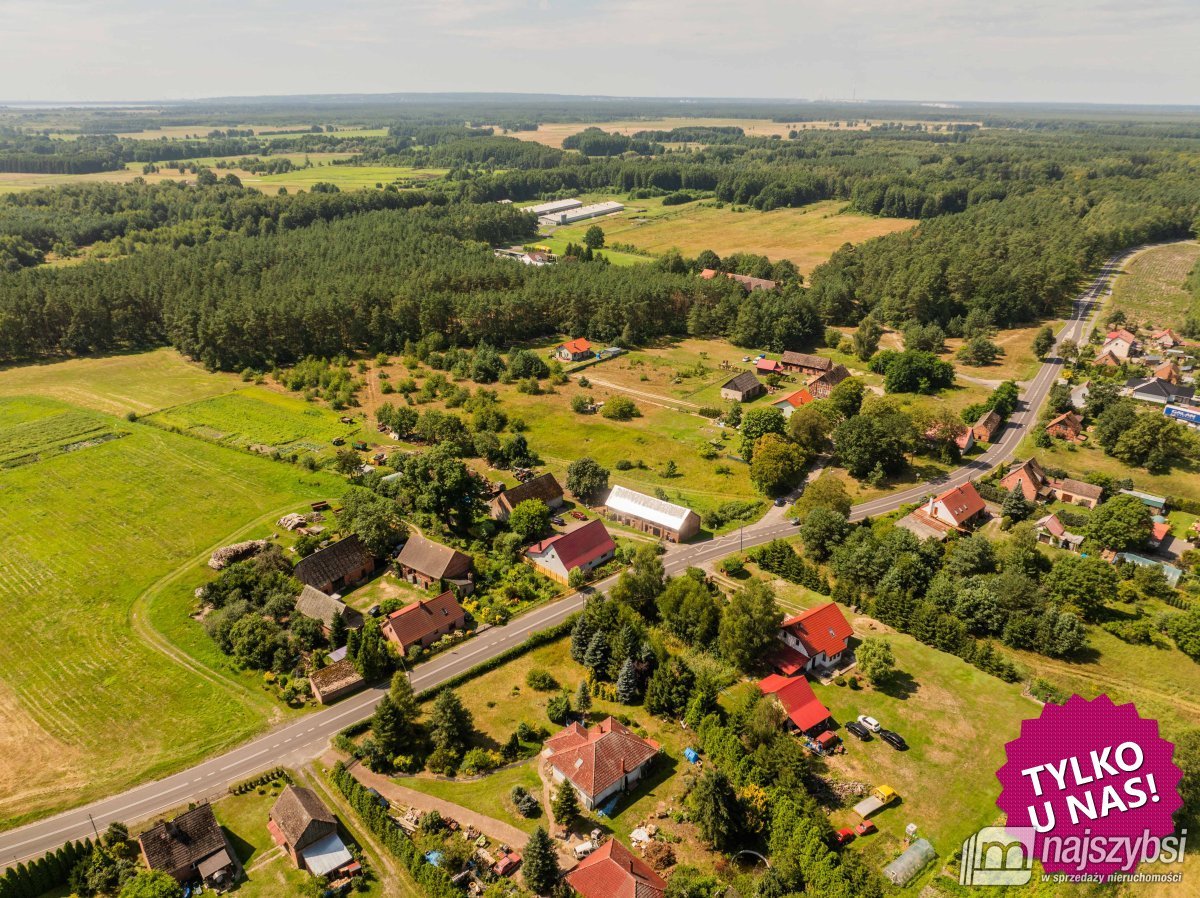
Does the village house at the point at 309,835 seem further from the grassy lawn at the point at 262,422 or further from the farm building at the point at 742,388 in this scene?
the farm building at the point at 742,388

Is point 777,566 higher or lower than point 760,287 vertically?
lower

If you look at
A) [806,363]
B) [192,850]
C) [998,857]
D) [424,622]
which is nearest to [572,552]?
[424,622]

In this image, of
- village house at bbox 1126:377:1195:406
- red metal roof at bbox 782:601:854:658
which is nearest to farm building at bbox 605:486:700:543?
red metal roof at bbox 782:601:854:658

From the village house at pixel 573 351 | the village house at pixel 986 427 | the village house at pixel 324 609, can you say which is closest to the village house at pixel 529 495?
the village house at pixel 324 609

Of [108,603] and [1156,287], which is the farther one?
[1156,287]

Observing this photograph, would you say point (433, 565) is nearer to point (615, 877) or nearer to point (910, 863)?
point (615, 877)

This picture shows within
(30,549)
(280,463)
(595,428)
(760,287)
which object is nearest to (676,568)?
(595,428)

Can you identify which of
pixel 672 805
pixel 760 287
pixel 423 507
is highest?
pixel 760 287

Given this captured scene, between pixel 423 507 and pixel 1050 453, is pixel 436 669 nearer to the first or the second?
pixel 423 507
